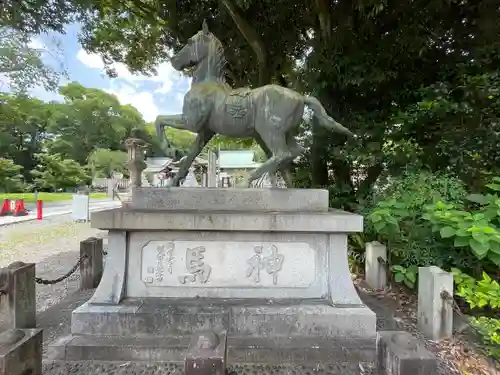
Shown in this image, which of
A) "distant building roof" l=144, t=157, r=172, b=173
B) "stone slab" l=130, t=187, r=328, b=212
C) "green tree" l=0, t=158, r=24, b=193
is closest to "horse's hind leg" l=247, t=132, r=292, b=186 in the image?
"stone slab" l=130, t=187, r=328, b=212

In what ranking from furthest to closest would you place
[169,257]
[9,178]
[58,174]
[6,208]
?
[58,174], [9,178], [6,208], [169,257]

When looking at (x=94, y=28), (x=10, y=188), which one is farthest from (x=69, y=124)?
(x=94, y=28)

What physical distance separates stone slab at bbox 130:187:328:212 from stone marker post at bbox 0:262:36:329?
52.6 inches

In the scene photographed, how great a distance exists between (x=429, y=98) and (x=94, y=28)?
30.9 ft

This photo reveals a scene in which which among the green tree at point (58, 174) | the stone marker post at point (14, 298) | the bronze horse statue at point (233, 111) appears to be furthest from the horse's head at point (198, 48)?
the green tree at point (58, 174)

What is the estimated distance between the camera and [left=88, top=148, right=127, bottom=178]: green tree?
36.0 meters

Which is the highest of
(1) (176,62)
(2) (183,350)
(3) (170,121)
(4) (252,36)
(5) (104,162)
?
(4) (252,36)

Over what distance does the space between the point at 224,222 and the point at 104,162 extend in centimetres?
3729

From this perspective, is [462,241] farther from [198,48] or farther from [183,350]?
[198,48]

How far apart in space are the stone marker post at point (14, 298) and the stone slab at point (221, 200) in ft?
4.38

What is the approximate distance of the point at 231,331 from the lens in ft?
10.3

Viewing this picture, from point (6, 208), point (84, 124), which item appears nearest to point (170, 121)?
point (6, 208)

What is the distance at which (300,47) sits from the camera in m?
8.28

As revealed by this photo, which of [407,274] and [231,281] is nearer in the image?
[231,281]
